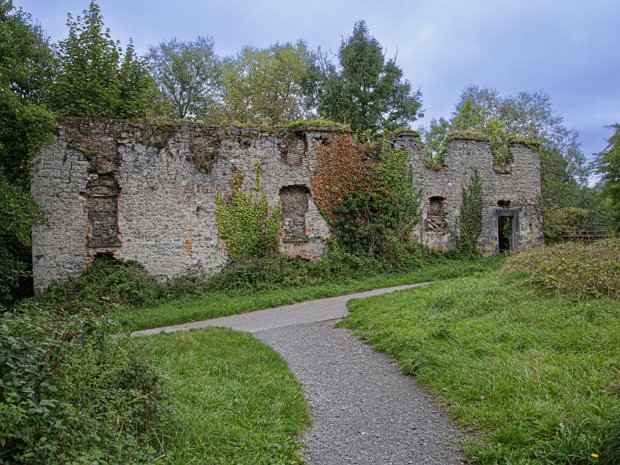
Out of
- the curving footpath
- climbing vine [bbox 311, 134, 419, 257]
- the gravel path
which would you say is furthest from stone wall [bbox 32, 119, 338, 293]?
the gravel path

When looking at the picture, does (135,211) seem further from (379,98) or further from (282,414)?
(379,98)

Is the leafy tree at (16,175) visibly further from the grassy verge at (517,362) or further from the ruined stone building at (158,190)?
the grassy verge at (517,362)

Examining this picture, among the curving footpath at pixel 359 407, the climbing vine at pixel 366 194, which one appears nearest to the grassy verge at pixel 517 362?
the curving footpath at pixel 359 407

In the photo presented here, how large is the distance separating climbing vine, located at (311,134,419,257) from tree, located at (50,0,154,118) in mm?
6837

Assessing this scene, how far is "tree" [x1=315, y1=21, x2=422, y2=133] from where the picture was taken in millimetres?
25594

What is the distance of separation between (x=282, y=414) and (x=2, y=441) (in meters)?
2.54

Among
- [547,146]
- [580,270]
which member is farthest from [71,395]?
[547,146]

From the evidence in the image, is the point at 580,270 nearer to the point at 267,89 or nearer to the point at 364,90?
the point at 364,90

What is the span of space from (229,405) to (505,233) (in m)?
16.2

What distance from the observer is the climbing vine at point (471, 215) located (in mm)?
16156

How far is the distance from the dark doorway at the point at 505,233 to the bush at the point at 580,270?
8945mm

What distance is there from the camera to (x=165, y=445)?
3514mm

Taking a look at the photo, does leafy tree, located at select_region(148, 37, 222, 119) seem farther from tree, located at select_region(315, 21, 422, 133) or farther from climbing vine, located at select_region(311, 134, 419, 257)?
climbing vine, located at select_region(311, 134, 419, 257)

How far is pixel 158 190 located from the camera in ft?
41.5
